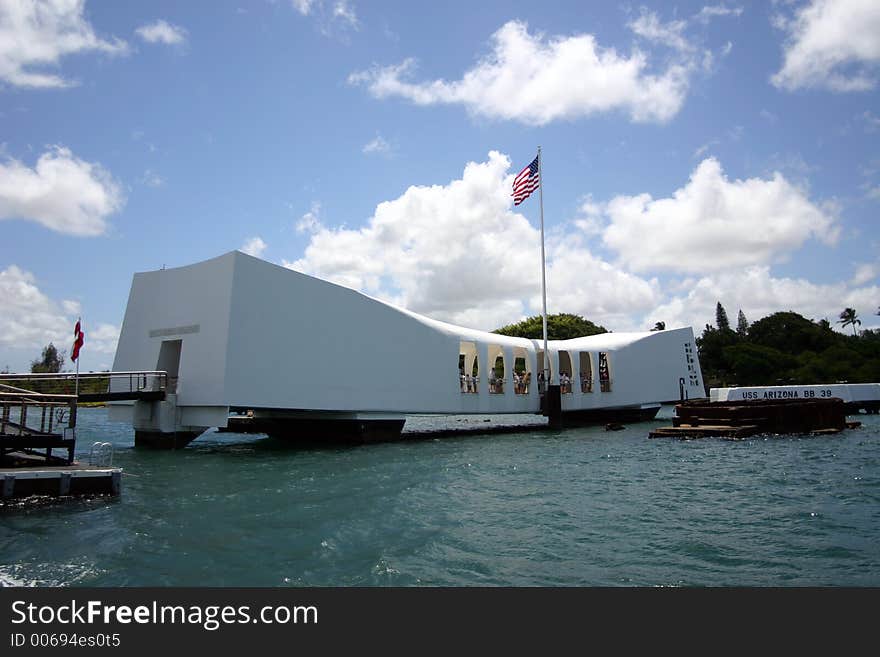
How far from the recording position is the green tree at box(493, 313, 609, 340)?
6444 centimetres

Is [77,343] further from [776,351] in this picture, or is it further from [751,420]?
[776,351]

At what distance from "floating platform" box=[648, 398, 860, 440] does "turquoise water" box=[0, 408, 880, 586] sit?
22.3 feet

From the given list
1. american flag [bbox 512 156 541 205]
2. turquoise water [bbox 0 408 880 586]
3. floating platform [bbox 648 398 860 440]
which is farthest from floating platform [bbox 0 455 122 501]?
american flag [bbox 512 156 541 205]

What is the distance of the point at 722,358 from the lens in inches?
2926

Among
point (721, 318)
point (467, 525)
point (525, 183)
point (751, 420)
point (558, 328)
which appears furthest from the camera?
point (721, 318)

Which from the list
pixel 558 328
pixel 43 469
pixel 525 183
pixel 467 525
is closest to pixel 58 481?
pixel 43 469

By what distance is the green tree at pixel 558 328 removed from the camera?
64.4 metres

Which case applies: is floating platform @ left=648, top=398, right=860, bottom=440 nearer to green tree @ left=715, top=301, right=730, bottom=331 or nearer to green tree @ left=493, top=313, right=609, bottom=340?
green tree @ left=493, top=313, right=609, bottom=340

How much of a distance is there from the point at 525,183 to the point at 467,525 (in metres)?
22.0

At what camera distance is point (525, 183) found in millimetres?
29047

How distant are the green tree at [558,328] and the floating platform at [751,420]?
1432 inches
